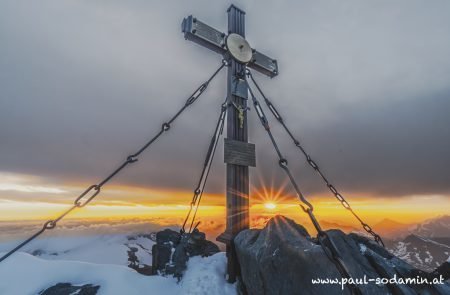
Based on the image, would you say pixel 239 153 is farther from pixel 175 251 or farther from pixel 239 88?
pixel 175 251

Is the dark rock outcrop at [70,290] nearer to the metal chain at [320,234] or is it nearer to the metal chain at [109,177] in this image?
the metal chain at [109,177]

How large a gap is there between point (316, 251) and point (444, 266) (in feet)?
7.61

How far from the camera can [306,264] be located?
154 inches

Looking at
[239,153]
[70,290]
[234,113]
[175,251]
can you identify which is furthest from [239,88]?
[70,290]

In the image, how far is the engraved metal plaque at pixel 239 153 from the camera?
6410mm

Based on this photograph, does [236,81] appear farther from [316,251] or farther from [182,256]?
[182,256]

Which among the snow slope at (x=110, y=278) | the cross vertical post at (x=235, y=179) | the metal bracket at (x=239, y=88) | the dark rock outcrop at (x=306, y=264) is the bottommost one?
the snow slope at (x=110, y=278)

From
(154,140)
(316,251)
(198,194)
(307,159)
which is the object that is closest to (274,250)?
(316,251)

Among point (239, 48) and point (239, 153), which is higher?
point (239, 48)

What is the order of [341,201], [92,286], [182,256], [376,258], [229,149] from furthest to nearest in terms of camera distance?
1. [182,256]
2. [92,286]
3. [229,149]
4. [341,201]
5. [376,258]

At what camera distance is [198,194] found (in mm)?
6586

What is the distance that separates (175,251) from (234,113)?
16.8ft

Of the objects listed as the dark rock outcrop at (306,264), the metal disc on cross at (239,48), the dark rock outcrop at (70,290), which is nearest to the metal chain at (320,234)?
the dark rock outcrop at (306,264)

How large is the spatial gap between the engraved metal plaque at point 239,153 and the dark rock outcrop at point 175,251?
269 cm
